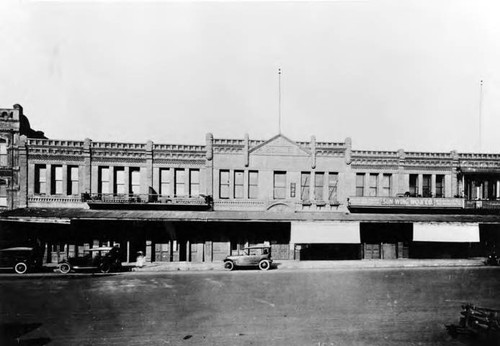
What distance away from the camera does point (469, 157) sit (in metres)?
28.0

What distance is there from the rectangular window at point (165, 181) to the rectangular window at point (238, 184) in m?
5.11

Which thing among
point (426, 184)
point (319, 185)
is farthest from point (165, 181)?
point (426, 184)

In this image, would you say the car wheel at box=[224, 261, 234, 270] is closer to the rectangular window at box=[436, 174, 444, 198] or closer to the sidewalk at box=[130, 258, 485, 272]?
the sidewalk at box=[130, 258, 485, 272]

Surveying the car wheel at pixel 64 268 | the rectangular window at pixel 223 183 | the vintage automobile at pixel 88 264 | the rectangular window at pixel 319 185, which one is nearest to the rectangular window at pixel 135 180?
the vintage automobile at pixel 88 264

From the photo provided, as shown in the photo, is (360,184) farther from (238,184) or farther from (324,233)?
(238,184)

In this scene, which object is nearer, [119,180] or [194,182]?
[119,180]

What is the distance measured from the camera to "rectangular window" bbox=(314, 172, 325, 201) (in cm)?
2670

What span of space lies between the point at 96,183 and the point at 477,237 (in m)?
28.6

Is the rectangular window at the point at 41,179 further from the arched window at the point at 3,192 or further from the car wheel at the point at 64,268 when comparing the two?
the car wheel at the point at 64,268

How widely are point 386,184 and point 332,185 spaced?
4.61 metres

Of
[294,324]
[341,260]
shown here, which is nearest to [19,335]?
[294,324]


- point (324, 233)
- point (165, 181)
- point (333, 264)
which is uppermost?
point (165, 181)

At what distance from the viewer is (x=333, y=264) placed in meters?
23.7

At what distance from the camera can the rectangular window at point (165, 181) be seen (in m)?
25.9
